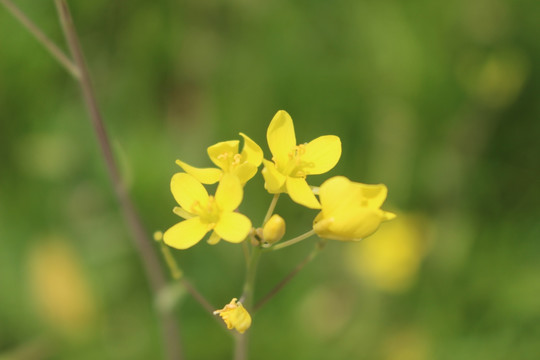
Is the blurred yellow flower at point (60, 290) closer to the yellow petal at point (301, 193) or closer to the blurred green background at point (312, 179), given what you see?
the blurred green background at point (312, 179)

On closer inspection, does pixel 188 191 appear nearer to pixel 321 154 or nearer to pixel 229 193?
pixel 229 193

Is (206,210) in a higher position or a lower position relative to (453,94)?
higher

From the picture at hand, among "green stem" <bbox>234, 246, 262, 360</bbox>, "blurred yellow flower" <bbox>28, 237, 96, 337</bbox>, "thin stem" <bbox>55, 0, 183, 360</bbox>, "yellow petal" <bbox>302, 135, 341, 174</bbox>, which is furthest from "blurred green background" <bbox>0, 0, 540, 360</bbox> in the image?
"yellow petal" <bbox>302, 135, 341, 174</bbox>

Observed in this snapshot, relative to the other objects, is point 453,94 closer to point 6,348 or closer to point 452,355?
point 452,355

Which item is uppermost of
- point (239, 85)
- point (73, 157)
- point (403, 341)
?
point (239, 85)

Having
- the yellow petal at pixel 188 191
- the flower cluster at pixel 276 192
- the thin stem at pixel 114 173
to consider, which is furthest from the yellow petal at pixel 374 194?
the thin stem at pixel 114 173

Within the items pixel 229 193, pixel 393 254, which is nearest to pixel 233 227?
pixel 229 193

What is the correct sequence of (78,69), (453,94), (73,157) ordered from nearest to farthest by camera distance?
(78,69)
(73,157)
(453,94)

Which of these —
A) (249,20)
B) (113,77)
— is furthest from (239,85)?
(113,77)
